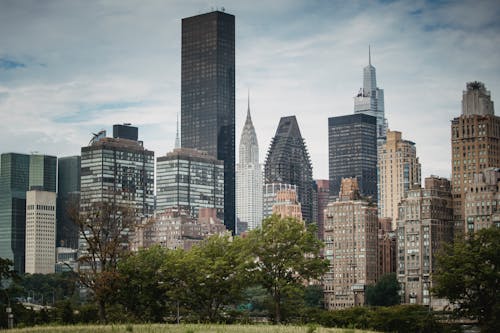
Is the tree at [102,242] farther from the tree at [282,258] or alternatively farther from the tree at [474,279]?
the tree at [474,279]

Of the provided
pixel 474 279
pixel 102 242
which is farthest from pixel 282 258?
pixel 474 279

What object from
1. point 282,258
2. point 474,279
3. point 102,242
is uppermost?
point 102,242

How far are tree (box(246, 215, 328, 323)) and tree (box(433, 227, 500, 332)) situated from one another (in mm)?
14271

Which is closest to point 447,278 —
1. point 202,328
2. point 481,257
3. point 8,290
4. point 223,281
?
point 481,257

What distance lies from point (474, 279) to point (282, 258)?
71.2 feet

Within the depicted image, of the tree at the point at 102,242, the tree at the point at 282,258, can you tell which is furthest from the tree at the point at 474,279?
the tree at the point at 102,242

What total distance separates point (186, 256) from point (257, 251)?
9.56 meters

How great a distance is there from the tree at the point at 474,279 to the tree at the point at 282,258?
1427 centimetres

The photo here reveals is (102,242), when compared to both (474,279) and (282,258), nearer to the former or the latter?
(282,258)

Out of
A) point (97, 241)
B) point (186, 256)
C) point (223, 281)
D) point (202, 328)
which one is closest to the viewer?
point (202, 328)

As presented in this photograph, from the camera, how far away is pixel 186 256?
110m

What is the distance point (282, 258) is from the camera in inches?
4119

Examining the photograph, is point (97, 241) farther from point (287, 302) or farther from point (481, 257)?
point (481, 257)

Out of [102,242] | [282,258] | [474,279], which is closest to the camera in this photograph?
[474,279]
